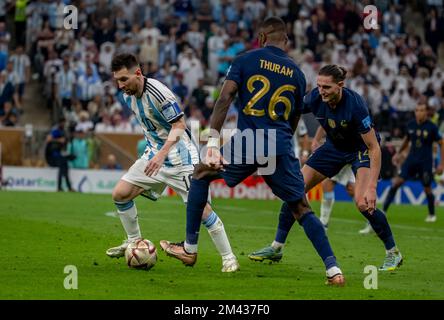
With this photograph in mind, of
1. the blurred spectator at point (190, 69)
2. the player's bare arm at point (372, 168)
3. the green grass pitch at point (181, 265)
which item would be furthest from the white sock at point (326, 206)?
the blurred spectator at point (190, 69)

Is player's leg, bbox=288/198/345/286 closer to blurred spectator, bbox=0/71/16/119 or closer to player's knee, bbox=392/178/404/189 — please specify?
player's knee, bbox=392/178/404/189

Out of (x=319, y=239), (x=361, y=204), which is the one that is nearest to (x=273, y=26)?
(x=319, y=239)

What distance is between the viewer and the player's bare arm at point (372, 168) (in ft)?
36.4

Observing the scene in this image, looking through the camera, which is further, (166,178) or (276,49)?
(166,178)

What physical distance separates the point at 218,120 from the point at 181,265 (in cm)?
241

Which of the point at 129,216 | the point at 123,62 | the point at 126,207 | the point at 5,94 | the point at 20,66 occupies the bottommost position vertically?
the point at 129,216

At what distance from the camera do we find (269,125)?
10.8 m

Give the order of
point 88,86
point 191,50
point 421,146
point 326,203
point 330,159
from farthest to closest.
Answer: point 191,50, point 88,86, point 421,146, point 326,203, point 330,159

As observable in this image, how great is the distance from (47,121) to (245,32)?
712 cm

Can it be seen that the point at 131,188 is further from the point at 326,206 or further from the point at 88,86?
the point at 88,86

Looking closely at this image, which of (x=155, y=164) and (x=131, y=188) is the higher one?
(x=155, y=164)

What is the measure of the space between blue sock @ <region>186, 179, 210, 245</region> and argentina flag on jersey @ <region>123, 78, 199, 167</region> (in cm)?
82

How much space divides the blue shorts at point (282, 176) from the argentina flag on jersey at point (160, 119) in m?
1.12

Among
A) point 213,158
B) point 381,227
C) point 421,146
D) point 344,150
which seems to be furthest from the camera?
point 421,146
